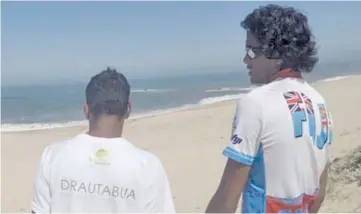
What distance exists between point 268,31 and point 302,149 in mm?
473

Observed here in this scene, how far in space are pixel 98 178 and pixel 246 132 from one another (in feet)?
1.91

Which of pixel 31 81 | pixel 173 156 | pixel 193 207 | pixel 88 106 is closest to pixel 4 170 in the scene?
pixel 173 156

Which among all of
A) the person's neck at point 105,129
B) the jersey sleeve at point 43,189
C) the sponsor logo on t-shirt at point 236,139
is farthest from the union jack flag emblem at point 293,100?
the jersey sleeve at point 43,189

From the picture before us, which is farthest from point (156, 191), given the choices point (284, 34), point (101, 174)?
point (284, 34)

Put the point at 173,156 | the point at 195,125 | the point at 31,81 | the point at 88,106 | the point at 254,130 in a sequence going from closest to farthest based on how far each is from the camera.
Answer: the point at 254,130 → the point at 88,106 → the point at 173,156 → the point at 195,125 → the point at 31,81

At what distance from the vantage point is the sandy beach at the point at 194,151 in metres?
6.47

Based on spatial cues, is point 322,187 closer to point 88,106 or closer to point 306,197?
point 306,197

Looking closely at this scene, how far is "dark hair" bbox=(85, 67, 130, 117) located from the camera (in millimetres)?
2551

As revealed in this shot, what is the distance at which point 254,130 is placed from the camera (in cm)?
242

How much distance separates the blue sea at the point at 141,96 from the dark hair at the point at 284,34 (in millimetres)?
13417

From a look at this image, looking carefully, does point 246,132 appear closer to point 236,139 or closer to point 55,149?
point 236,139

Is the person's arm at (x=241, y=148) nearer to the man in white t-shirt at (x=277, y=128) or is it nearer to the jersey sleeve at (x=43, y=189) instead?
the man in white t-shirt at (x=277, y=128)

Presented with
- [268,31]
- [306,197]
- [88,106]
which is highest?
[268,31]

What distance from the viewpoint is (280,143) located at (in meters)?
2.46
